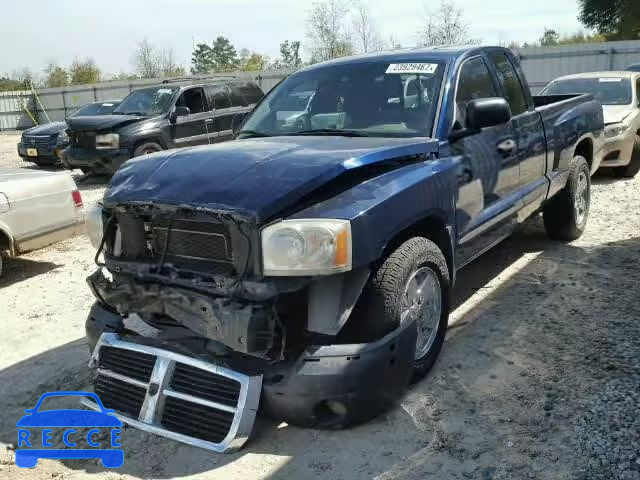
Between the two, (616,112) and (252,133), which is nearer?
(252,133)

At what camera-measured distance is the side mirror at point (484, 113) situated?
384 cm

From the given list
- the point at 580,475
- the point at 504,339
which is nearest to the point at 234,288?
the point at 580,475

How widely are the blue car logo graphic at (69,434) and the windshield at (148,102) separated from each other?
901 cm

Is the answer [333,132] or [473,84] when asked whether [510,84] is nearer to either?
[473,84]

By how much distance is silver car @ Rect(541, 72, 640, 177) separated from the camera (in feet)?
29.5

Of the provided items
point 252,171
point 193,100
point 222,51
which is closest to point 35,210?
point 252,171

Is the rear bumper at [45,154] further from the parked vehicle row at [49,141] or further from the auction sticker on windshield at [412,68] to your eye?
the auction sticker on windshield at [412,68]

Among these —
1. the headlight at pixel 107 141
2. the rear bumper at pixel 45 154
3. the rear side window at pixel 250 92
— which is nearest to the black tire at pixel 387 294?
the headlight at pixel 107 141

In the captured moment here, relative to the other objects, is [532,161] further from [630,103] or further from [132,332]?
[630,103]

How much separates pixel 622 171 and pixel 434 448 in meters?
8.13

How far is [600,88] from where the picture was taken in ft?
33.3

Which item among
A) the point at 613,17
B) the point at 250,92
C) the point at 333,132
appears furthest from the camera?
the point at 613,17

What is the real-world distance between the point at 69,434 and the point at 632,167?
9.10 m

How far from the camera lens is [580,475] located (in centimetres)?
266
